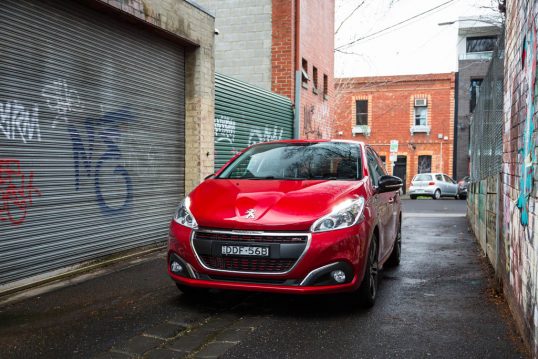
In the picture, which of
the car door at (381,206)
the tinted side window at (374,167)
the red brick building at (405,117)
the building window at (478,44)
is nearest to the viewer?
the car door at (381,206)

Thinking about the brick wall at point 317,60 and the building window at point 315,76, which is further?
the building window at point 315,76

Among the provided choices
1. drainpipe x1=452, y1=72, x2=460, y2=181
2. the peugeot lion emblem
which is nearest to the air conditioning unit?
drainpipe x1=452, y1=72, x2=460, y2=181

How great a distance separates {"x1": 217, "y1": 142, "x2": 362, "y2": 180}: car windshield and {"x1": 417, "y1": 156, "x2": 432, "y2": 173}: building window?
3092 cm

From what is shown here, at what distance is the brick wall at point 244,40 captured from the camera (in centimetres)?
1527

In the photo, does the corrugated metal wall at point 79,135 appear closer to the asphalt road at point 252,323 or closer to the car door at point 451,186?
the asphalt road at point 252,323

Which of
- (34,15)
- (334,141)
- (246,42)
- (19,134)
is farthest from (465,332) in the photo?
(246,42)

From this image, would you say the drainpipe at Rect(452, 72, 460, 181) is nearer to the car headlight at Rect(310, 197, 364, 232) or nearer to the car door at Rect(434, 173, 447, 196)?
the car door at Rect(434, 173, 447, 196)

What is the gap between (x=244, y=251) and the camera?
4.43m

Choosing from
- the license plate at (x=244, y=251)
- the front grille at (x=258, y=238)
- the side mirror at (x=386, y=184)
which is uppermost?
the side mirror at (x=386, y=184)

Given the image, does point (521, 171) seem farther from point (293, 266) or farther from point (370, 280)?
point (293, 266)

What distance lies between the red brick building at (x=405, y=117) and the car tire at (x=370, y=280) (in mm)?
29820

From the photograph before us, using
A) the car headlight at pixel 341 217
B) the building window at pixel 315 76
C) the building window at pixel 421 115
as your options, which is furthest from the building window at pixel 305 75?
the building window at pixel 421 115

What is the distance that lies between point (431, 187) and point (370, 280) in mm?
24868

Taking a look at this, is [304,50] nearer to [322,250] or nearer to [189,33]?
[189,33]
